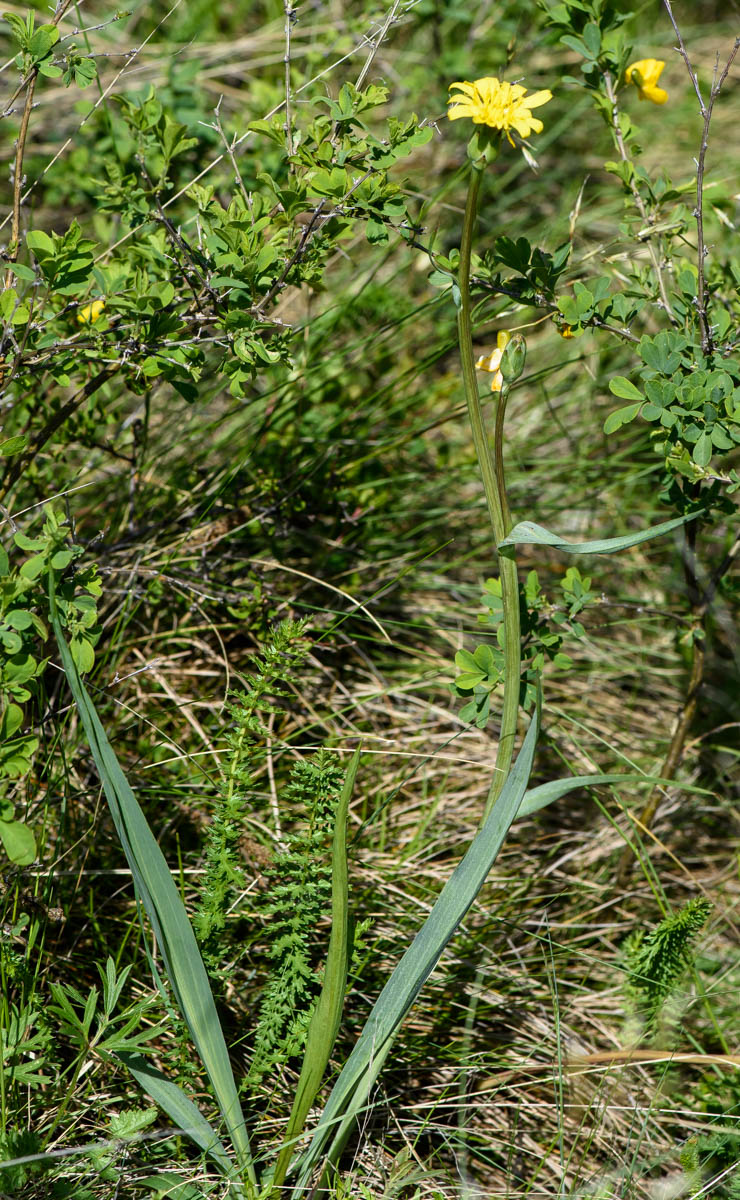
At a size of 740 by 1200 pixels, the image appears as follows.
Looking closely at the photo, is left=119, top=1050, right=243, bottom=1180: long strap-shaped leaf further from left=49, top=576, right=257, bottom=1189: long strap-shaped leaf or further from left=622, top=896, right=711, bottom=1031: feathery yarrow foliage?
left=622, top=896, right=711, bottom=1031: feathery yarrow foliage

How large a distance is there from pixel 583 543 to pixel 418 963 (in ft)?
1.94

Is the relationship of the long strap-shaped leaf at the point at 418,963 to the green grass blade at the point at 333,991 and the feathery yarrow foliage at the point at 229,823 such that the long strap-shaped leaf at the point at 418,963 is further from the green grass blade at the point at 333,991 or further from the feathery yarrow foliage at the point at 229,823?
the feathery yarrow foliage at the point at 229,823

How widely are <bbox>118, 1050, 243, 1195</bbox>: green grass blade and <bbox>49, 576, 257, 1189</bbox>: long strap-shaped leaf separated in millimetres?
23

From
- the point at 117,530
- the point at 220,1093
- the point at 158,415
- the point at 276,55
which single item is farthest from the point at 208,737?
the point at 276,55

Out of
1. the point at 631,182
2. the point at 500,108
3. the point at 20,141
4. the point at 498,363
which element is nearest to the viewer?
the point at 500,108

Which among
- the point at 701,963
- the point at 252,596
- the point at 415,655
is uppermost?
the point at 252,596

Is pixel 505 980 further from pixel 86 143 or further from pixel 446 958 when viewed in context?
pixel 86 143

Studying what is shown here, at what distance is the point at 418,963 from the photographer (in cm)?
125

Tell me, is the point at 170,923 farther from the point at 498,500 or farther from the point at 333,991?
the point at 498,500

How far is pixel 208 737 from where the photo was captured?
1.83 metres

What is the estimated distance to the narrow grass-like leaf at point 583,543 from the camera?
1227 mm

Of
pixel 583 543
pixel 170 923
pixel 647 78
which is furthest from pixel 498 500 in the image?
pixel 647 78

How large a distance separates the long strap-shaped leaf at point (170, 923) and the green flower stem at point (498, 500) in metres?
0.48

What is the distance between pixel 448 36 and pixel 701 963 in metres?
2.90
